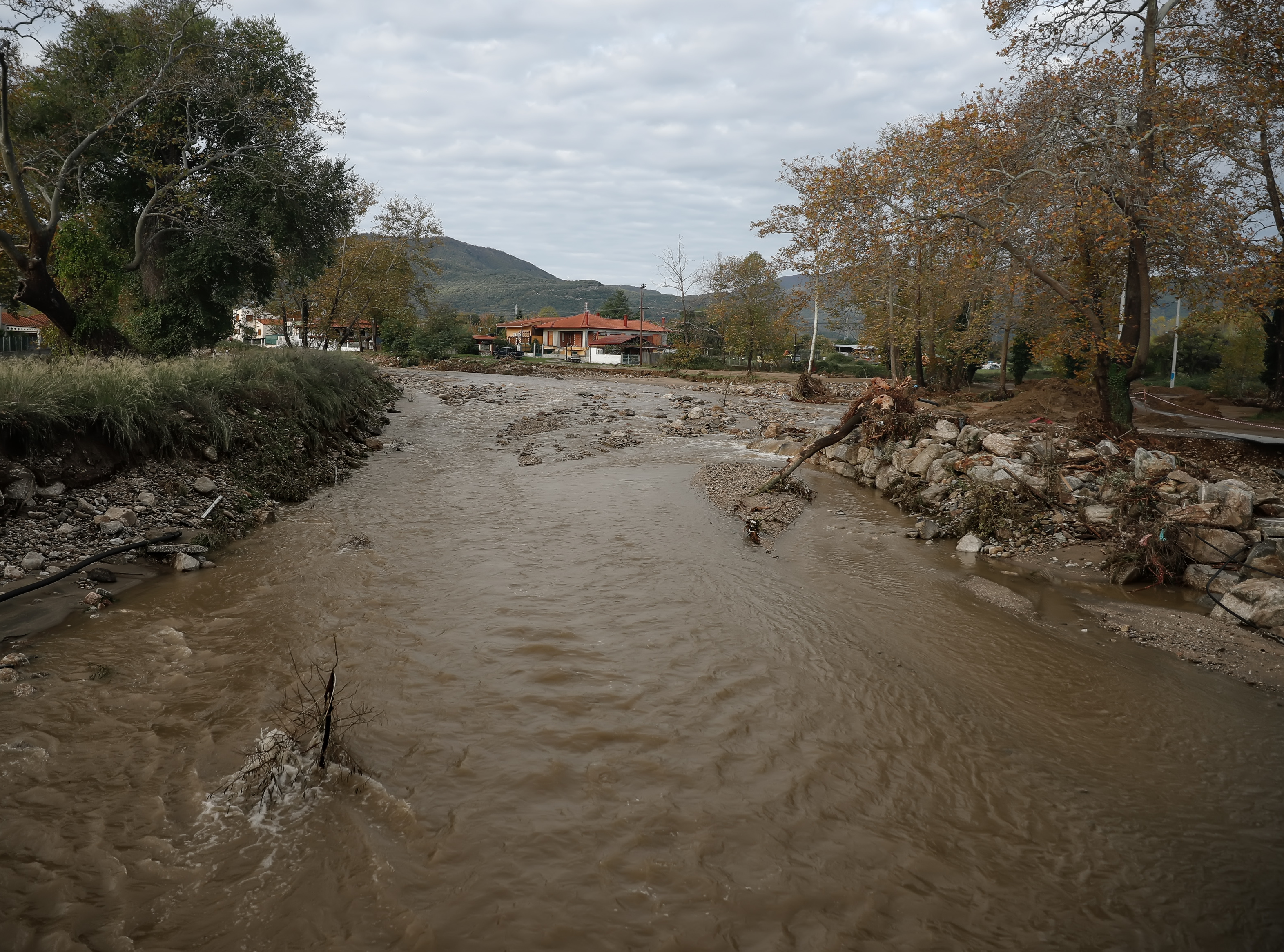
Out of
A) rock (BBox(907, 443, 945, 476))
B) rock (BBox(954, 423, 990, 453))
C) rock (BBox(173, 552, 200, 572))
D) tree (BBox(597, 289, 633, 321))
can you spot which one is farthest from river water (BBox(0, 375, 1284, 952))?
tree (BBox(597, 289, 633, 321))

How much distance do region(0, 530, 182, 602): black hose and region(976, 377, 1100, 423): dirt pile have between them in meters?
16.7

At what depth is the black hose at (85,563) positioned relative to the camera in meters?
6.04

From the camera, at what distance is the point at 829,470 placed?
51.6ft

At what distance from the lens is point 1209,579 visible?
7988 millimetres

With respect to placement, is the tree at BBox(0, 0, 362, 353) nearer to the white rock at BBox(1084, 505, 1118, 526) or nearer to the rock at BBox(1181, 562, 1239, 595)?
the white rock at BBox(1084, 505, 1118, 526)

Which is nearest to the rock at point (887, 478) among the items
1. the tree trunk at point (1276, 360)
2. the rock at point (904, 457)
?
the rock at point (904, 457)

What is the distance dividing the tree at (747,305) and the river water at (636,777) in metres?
45.4

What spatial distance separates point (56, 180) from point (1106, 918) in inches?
720

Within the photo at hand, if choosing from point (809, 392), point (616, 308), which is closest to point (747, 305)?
point (809, 392)

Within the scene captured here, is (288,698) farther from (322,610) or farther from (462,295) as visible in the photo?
(462,295)

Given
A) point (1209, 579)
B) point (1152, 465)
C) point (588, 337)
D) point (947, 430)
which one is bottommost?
point (1209, 579)

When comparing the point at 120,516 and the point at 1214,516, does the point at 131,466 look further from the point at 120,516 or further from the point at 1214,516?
the point at 1214,516

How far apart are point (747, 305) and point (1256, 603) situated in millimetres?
47637

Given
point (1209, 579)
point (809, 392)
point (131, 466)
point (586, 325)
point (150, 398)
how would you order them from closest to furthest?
1. point (1209, 579)
2. point (131, 466)
3. point (150, 398)
4. point (809, 392)
5. point (586, 325)
